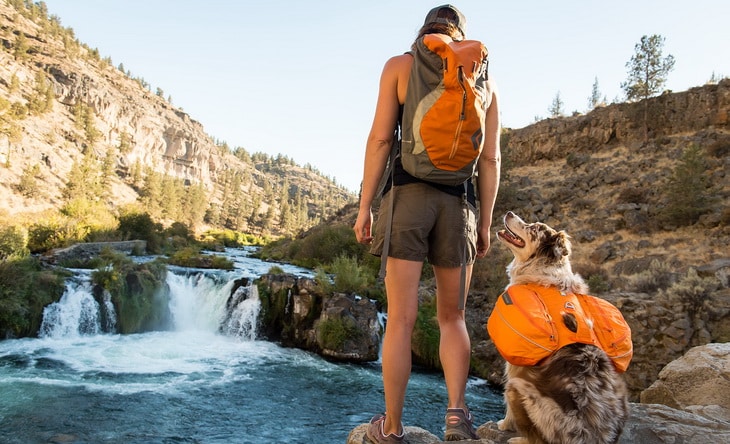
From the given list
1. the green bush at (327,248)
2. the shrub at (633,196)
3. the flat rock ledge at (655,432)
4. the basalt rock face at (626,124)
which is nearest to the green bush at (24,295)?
the green bush at (327,248)

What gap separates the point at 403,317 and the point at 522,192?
92.6ft

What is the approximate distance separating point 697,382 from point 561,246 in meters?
2.72

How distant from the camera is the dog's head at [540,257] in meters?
2.43

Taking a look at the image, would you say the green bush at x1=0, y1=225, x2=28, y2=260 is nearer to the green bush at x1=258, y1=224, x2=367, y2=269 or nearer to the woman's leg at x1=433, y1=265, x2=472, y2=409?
the green bush at x1=258, y1=224, x2=367, y2=269

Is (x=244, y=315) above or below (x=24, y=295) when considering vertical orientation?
below

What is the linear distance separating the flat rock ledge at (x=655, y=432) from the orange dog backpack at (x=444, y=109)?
1505mm

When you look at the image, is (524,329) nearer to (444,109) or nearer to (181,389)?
(444,109)

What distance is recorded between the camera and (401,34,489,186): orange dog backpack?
211 cm

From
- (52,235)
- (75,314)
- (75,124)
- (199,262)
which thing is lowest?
(75,314)

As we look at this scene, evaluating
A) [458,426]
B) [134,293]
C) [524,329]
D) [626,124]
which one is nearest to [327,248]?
[134,293]

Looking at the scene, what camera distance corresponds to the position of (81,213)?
25391 mm

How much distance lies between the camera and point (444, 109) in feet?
6.96

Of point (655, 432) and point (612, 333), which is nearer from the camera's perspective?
point (612, 333)

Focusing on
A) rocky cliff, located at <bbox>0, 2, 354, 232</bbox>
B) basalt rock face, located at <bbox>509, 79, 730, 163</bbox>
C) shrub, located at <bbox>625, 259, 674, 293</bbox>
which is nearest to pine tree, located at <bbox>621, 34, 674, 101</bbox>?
basalt rock face, located at <bbox>509, 79, 730, 163</bbox>
